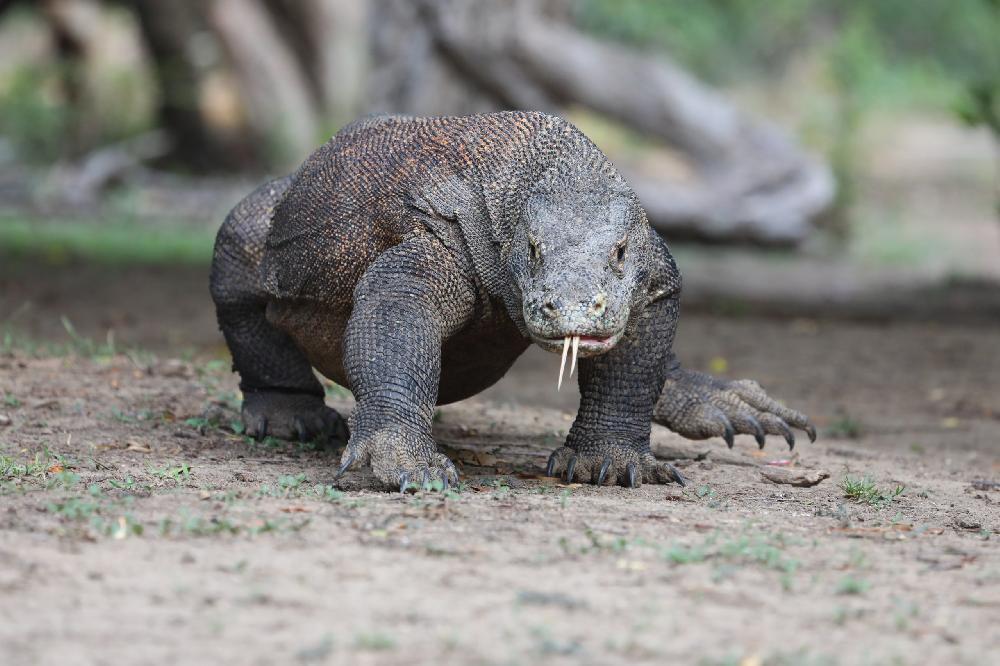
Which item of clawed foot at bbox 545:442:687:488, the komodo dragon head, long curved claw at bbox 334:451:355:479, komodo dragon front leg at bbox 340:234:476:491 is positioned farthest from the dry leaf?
long curved claw at bbox 334:451:355:479

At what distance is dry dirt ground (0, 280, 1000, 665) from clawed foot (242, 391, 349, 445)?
0.10m

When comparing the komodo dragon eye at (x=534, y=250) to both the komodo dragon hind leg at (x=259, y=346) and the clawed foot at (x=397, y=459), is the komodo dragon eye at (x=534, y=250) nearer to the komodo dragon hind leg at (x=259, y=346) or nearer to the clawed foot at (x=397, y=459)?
the clawed foot at (x=397, y=459)

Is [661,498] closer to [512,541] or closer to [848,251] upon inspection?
[512,541]

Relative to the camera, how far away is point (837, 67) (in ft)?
54.1

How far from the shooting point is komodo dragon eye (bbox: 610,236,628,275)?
3.79 meters

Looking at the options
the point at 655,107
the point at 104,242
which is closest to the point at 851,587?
the point at 104,242

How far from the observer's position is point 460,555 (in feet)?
10.1

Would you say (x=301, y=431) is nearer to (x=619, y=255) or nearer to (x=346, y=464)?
(x=346, y=464)

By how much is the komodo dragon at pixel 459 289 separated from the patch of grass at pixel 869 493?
46 cm

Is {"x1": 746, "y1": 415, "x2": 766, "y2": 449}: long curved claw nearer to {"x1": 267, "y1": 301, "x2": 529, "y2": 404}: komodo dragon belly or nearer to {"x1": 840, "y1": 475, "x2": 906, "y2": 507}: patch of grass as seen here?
{"x1": 840, "y1": 475, "x2": 906, "y2": 507}: patch of grass

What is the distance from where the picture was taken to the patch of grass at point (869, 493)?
4113 millimetres

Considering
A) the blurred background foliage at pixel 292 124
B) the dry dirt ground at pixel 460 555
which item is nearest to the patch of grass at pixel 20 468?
the dry dirt ground at pixel 460 555

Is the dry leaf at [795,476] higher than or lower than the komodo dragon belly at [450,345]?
lower

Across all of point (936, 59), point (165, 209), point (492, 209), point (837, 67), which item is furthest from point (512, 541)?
point (936, 59)
